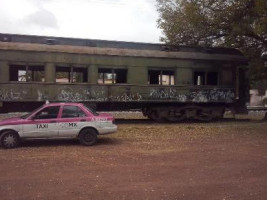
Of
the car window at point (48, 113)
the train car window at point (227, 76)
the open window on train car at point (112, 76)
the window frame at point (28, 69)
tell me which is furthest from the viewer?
the train car window at point (227, 76)

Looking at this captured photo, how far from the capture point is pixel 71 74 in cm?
1881

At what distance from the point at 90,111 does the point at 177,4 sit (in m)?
12.0

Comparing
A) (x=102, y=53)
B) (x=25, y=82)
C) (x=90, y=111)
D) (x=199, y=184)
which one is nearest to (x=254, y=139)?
(x=90, y=111)

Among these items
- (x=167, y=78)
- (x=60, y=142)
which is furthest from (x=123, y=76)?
(x=60, y=142)

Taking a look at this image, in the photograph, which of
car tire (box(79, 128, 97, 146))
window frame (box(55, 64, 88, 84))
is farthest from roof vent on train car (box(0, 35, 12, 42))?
car tire (box(79, 128, 97, 146))

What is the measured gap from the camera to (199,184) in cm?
796

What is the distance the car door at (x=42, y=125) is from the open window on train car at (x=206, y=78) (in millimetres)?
10871

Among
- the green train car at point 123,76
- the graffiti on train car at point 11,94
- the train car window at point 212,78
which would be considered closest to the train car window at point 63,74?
the green train car at point 123,76

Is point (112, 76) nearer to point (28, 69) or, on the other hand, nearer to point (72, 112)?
point (28, 69)

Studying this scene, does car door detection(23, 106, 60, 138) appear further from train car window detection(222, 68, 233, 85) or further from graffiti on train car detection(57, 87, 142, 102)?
train car window detection(222, 68, 233, 85)

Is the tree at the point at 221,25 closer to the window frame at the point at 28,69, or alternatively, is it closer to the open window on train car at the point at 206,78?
the open window on train car at the point at 206,78

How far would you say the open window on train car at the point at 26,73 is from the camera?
58.9 feet

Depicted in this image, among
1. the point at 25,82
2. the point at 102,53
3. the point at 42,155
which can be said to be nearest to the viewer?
the point at 42,155

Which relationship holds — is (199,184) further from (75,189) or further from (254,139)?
(254,139)
